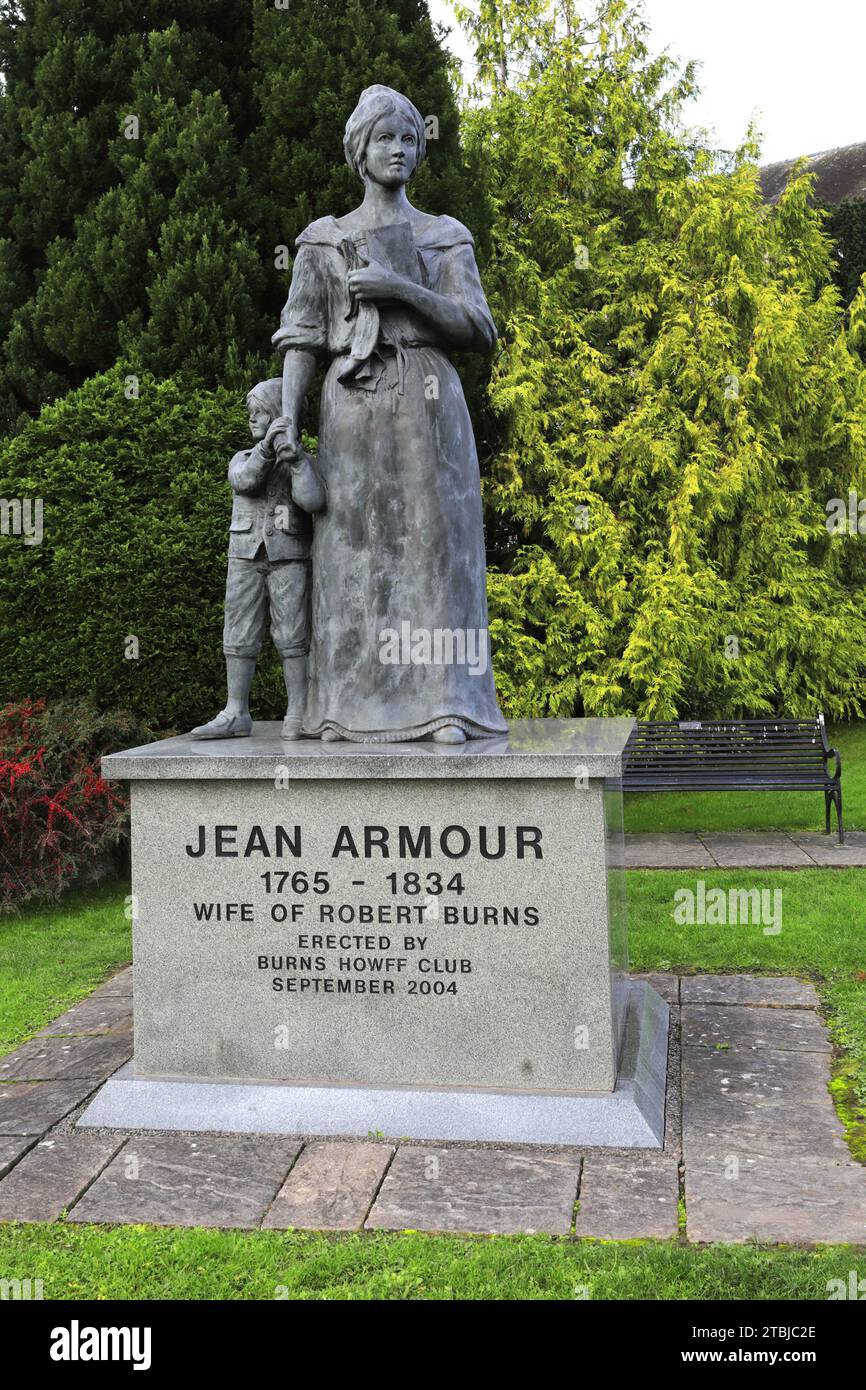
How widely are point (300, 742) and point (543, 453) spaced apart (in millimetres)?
9266

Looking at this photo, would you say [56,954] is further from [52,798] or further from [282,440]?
[282,440]

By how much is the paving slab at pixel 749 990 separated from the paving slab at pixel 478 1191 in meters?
1.82

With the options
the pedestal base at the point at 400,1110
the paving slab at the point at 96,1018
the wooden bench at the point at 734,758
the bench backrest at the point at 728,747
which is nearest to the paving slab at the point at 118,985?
the paving slab at the point at 96,1018

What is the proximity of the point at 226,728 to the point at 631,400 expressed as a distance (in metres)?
10.2

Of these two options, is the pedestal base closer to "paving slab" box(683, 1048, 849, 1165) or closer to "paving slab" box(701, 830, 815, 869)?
"paving slab" box(683, 1048, 849, 1165)

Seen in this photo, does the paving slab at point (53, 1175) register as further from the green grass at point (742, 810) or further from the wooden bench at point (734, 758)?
the green grass at point (742, 810)

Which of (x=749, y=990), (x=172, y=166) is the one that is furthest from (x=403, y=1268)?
(x=172, y=166)

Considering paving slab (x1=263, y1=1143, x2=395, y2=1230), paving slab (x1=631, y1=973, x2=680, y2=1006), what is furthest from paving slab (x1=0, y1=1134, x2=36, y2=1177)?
paving slab (x1=631, y1=973, x2=680, y2=1006)

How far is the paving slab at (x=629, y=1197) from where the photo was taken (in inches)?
143

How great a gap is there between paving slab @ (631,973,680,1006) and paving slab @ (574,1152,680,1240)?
1.74m

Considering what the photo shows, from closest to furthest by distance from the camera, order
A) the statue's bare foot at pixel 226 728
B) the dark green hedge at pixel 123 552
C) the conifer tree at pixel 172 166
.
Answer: the statue's bare foot at pixel 226 728 → the dark green hedge at pixel 123 552 → the conifer tree at pixel 172 166

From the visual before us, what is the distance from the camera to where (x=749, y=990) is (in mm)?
5922

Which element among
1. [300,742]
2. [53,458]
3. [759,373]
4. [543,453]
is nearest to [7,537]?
[53,458]

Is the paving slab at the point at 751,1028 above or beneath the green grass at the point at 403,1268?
above
